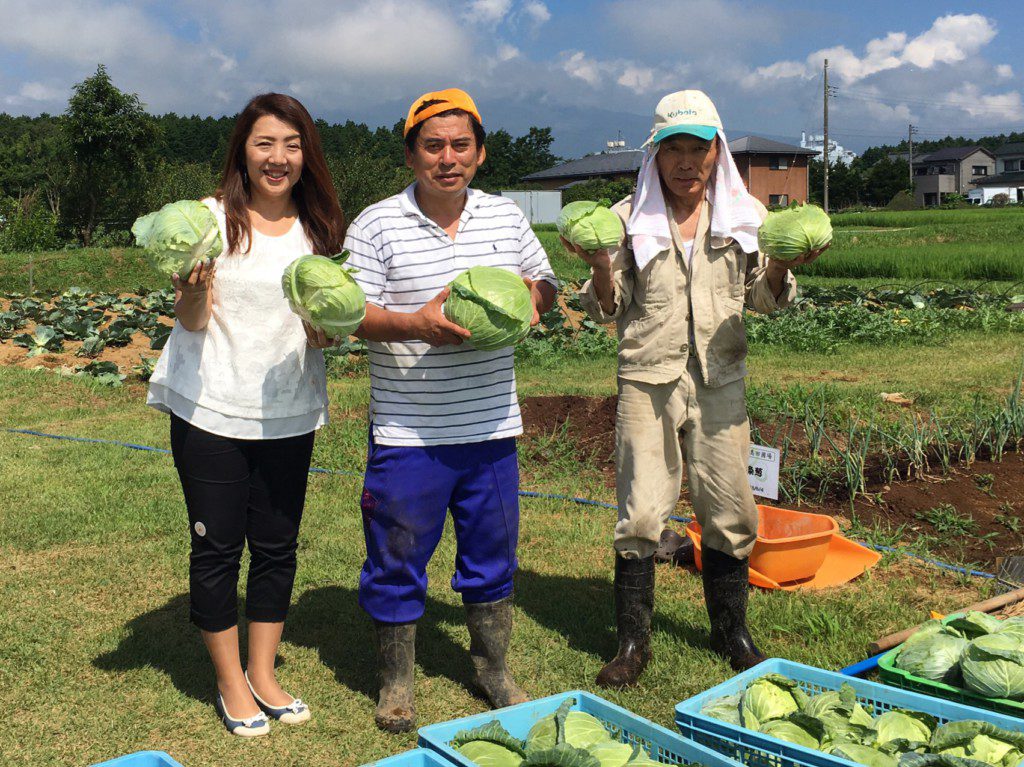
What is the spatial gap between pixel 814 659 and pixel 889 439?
244cm

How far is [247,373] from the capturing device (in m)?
3.04

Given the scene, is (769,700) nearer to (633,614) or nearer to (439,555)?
(633,614)

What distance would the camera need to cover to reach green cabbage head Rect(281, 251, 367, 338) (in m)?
2.74

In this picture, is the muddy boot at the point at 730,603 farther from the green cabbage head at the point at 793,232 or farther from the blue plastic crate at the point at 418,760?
the blue plastic crate at the point at 418,760

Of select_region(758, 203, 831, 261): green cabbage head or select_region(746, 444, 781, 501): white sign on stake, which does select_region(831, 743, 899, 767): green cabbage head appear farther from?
select_region(746, 444, 781, 501): white sign on stake

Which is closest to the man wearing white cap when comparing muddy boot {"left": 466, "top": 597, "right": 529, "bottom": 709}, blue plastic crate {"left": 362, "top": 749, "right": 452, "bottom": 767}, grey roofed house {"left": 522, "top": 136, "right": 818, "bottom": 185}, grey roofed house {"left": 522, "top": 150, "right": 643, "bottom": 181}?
muddy boot {"left": 466, "top": 597, "right": 529, "bottom": 709}

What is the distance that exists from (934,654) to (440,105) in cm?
238

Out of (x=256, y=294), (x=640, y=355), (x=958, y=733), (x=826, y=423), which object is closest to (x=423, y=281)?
(x=256, y=294)

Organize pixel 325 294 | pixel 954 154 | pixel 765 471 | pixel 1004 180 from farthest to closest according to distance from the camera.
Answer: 1. pixel 954 154
2. pixel 1004 180
3. pixel 765 471
4. pixel 325 294

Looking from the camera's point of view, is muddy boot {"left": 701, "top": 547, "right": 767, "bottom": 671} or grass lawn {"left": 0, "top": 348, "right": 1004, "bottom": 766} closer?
grass lawn {"left": 0, "top": 348, "right": 1004, "bottom": 766}

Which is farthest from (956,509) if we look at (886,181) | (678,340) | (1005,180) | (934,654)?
(1005,180)

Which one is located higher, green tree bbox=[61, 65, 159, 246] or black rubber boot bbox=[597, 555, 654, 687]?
green tree bbox=[61, 65, 159, 246]

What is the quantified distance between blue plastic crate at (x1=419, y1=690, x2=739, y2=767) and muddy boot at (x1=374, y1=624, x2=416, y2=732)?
2.40ft

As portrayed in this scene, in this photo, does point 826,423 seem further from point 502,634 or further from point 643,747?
point 643,747
